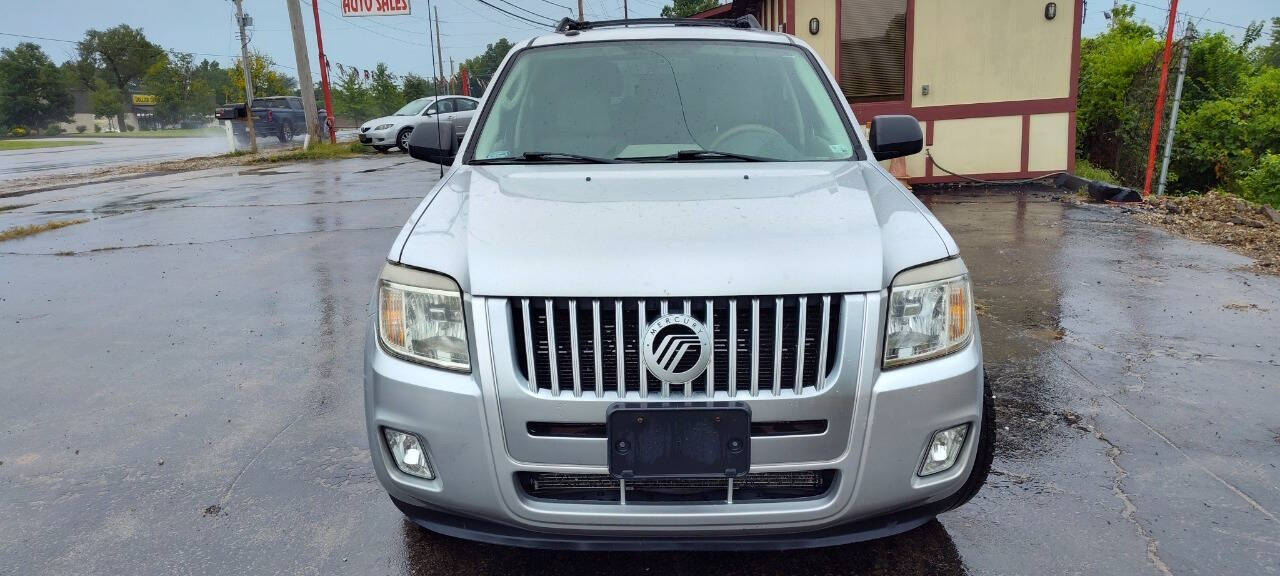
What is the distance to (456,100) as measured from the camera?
76.3 feet

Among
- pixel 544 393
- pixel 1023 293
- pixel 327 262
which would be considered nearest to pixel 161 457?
pixel 544 393

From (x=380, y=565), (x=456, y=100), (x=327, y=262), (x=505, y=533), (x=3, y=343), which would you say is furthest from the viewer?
(x=456, y=100)

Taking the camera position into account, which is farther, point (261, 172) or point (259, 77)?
point (259, 77)

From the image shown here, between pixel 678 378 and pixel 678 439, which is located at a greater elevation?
pixel 678 378

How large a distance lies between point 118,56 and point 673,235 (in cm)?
11312

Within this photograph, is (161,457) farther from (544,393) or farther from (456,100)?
(456,100)

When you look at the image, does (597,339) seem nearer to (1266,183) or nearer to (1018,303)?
(1018,303)

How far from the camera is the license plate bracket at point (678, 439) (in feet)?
7.14

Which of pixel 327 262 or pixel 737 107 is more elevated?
pixel 737 107

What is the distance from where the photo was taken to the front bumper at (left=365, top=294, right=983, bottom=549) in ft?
7.25

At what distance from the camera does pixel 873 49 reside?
43.1ft

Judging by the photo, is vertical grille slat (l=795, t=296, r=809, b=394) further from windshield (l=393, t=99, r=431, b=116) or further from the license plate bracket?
windshield (l=393, t=99, r=431, b=116)

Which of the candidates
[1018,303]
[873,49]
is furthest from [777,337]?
[873,49]

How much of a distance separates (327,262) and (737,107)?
538 centimetres
